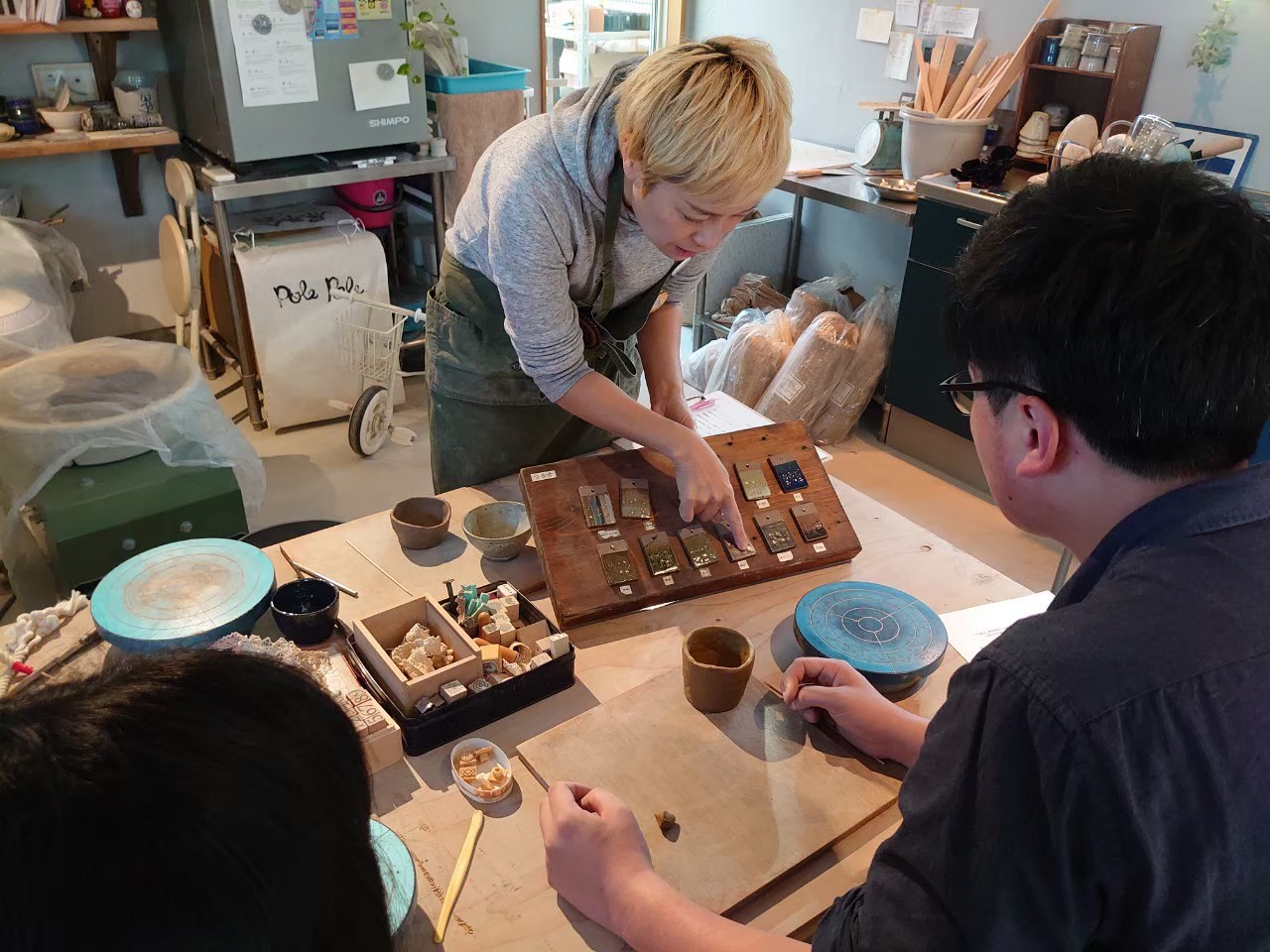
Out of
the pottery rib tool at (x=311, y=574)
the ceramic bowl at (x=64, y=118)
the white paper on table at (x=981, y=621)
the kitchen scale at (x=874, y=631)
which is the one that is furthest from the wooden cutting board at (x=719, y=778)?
the ceramic bowl at (x=64, y=118)

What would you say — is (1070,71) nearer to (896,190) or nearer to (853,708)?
(896,190)

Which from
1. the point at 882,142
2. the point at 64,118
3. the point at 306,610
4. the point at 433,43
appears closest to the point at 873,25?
the point at 882,142

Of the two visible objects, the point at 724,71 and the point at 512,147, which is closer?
the point at 724,71

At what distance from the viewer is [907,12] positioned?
11.6 feet

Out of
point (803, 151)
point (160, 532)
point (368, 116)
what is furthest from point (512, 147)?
point (803, 151)

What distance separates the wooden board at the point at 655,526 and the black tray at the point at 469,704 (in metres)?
0.11

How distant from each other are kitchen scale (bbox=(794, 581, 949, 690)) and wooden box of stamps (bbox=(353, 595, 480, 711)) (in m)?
0.44

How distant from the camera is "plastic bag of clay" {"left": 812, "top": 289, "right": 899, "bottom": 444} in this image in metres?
3.32

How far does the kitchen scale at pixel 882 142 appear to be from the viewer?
3430 millimetres

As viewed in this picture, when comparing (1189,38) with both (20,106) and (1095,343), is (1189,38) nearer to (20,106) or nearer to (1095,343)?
(1095,343)

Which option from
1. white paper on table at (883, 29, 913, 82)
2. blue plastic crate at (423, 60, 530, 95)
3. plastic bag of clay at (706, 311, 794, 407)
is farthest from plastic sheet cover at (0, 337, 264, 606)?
white paper on table at (883, 29, 913, 82)

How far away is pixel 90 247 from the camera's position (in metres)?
3.55

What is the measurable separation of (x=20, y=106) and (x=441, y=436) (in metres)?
2.44

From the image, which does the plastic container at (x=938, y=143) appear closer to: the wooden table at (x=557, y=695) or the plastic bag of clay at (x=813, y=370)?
the plastic bag of clay at (x=813, y=370)
